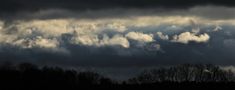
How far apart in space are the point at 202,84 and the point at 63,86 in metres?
40.9

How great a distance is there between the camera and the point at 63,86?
197m

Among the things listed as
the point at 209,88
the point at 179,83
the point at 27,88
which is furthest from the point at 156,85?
the point at 27,88

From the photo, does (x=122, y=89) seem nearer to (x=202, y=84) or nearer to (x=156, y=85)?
(x=156, y=85)

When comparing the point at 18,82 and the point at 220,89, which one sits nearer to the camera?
the point at 220,89

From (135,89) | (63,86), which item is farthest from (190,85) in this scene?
(63,86)

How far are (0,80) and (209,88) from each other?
60.6 m

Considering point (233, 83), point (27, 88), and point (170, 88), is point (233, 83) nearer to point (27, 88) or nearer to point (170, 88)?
point (170, 88)

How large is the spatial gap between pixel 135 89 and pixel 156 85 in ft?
28.1

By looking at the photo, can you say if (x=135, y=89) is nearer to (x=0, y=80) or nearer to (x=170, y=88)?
(x=170, y=88)

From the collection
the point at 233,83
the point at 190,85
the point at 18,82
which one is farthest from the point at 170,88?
the point at 18,82

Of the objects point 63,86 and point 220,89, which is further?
point 63,86

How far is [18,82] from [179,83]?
157 feet

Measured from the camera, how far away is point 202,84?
189000 millimetres

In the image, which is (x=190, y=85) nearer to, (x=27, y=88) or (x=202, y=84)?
(x=202, y=84)
